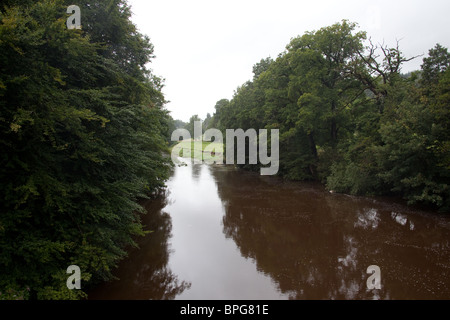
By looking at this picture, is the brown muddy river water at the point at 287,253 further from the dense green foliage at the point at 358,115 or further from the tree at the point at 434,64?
the tree at the point at 434,64

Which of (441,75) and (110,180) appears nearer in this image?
(110,180)

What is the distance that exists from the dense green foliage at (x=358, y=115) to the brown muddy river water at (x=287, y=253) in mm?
1749

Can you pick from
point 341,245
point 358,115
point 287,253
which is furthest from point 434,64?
point 287,253

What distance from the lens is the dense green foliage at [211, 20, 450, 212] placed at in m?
11.3

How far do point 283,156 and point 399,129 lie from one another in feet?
42.6

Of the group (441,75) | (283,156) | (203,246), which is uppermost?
(441,75)

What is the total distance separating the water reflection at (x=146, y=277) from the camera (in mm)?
5879

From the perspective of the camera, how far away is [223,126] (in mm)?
35344

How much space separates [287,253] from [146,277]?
4235 mm

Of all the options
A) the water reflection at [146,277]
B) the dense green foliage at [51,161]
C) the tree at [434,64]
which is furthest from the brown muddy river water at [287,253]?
the tree at [434,64]

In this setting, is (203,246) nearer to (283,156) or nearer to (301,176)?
(301,176)

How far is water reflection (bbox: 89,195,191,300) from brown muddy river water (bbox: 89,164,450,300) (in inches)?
0.9

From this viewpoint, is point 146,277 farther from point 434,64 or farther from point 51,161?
point 434,64

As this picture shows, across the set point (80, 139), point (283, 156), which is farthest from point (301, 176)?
point (80, 139)
